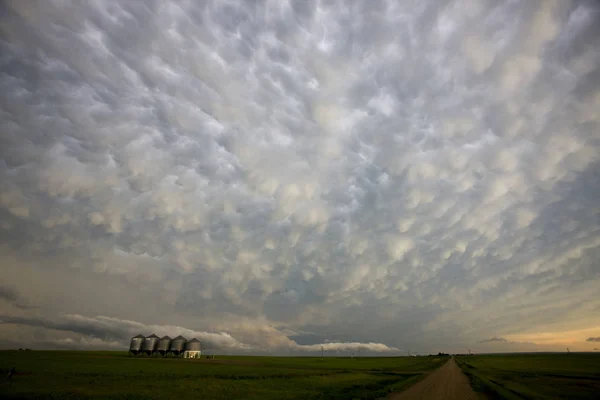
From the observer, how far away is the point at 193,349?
156 m

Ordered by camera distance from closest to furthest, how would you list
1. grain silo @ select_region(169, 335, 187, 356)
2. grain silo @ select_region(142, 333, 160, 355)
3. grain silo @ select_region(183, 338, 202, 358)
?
grain silo @ select_region(183, 338, 202, 358) < grain silo @ select_region(142, 333, 160, 355) < grain silo @ select_region(169, 335, 187, 356)

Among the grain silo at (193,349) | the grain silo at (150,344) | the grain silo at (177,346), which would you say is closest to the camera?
the grain silo at (193,349)

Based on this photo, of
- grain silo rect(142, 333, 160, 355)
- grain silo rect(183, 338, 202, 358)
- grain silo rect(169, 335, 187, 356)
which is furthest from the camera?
grain silo rect(169, 335, 187, 356)

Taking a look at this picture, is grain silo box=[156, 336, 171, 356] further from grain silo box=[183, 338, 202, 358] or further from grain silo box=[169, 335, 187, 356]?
grain silo box=[183, 338, 202, 358]

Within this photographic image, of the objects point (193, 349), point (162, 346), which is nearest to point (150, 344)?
point (162, 346)

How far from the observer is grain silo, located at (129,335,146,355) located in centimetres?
15550

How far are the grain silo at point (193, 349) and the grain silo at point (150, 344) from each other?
1593cm

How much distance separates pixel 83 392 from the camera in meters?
38.6

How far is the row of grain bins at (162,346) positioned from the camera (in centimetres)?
15562

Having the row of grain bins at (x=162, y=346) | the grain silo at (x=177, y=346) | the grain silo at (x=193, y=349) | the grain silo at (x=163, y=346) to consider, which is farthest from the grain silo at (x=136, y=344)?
the grain silo at (x=193, y=349)

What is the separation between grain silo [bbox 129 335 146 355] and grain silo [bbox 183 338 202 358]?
22.9 metres

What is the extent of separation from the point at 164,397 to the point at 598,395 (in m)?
58.7

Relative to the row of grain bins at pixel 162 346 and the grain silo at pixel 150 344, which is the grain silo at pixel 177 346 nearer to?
the row of grain bins at pixel 162 346

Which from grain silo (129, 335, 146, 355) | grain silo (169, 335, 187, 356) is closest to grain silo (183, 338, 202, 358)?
grain silo (169, 335, 187, 356)
